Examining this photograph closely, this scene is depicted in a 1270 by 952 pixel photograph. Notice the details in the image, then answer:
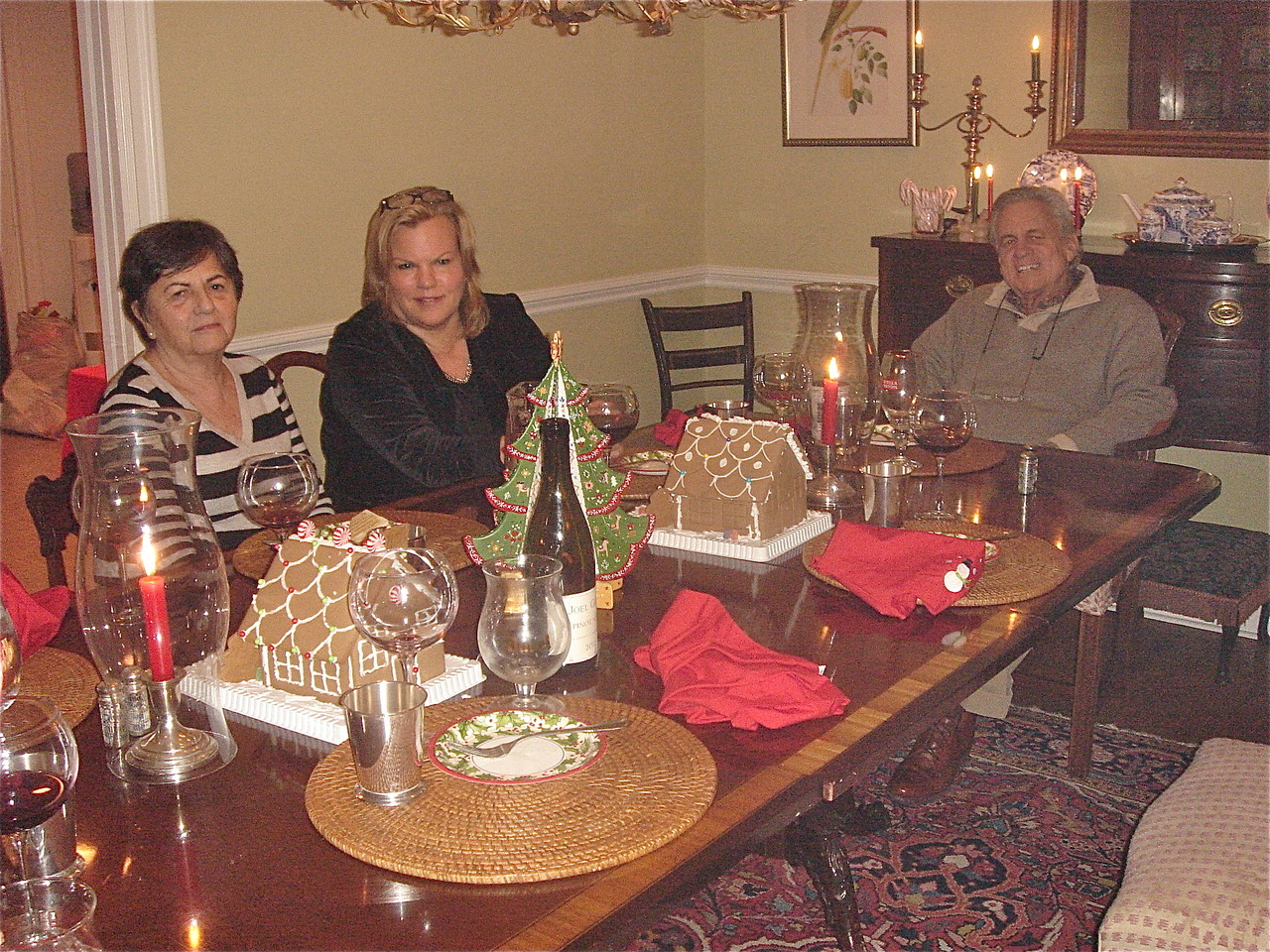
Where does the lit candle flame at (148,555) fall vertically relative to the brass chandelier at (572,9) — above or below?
below

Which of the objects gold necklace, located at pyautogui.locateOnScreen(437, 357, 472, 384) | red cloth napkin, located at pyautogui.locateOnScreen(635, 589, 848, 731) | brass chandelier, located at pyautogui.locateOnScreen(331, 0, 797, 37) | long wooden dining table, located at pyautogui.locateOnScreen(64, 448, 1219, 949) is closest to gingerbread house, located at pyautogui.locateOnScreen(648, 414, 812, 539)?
long wooden dining table, located at pyautogui.locateOnScreen(64, 448, 1219, 949)

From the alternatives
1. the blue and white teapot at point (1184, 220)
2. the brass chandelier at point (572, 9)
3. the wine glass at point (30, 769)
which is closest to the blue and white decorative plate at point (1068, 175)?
the blue and white teapot at point (1184, 220)

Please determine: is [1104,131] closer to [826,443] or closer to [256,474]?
[826,443]

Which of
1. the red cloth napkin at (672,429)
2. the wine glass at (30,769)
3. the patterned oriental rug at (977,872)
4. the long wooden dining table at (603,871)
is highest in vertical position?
the red cloth napkin at (672,429)

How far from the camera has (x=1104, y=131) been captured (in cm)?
378

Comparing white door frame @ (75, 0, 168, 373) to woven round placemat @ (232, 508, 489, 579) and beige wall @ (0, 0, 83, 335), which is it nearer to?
woven round placemat @ (232, 508, 489, 579)

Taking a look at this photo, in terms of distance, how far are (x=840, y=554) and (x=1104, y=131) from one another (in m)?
2.51

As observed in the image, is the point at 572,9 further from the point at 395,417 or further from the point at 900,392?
the point at 395,417

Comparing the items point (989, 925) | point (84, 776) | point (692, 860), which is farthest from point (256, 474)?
point (989, 925)

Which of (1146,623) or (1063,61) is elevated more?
(1063,61)

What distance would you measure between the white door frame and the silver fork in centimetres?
225

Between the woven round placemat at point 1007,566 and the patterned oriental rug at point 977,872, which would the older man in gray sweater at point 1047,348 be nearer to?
the patterned oriental rug at point 977,872

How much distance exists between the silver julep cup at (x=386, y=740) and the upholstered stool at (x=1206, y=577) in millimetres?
2153

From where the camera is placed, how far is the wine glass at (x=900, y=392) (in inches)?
90.9
